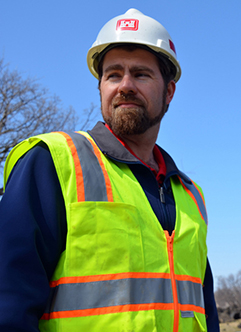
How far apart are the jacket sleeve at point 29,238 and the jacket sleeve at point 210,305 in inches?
56.9

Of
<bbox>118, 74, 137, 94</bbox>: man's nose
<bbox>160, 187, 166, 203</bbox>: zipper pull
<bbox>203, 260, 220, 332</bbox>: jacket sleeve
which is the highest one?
<bbox>118, 74, 137, 94</bbox>: man's nose

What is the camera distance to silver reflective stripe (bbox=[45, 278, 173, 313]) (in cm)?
175

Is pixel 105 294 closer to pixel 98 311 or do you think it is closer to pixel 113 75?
pixel 98 311

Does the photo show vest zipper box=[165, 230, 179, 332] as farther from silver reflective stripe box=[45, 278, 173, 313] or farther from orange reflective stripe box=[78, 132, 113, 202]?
orange reflective stripe box=[78, 132, 113, 202]

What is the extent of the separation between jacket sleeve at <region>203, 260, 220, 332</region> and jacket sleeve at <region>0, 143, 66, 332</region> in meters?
1.45

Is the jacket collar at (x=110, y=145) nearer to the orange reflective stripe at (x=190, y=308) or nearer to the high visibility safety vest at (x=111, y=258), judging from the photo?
the high visibility safety vest at (x=111, y=258)

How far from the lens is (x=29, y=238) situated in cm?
170

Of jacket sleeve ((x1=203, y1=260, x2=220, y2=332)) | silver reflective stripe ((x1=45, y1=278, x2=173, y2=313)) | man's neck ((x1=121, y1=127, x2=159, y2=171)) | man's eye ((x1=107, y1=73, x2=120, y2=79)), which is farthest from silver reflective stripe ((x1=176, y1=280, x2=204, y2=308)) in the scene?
man's eye ((x1=107, y1=73, x2=120, y2=79))

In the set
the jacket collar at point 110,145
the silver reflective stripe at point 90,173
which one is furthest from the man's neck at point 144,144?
the silver reflective stripe at point 90,173

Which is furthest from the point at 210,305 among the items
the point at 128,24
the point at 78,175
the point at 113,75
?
the point at 128,24

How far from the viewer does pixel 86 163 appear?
2080 mm

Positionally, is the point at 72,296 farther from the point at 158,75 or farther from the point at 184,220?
the point at 158,75

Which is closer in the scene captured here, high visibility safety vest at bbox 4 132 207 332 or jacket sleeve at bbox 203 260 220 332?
high visibility safety vest at bbox 4 132 207 332

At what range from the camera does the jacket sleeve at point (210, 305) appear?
9.11ft
